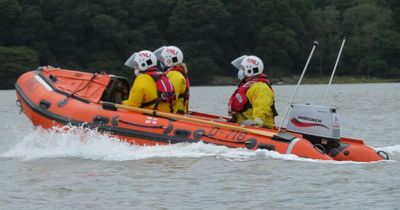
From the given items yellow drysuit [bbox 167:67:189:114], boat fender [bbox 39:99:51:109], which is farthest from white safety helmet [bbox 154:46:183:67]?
boat fender [bbox 39:99:51:109]

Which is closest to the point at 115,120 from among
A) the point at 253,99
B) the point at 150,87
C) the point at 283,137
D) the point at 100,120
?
the point at 100,120

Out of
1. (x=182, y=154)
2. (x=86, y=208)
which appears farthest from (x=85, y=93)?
(x=86, y=208)

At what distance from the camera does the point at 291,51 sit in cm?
6288

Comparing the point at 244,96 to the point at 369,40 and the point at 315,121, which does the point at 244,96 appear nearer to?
the point at 315,121

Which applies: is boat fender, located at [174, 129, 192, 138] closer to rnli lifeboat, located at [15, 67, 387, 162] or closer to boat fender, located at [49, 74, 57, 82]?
rnli lifeboat, located at [15, 67, 387, 162]

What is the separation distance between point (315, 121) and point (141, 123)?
222 cm

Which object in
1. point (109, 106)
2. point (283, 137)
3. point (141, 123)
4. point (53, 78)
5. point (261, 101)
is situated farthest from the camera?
point (53, 78)

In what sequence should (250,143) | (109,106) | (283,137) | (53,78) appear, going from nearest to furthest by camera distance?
1. (283,137)
2. (250,143)
3. (109,106)
4. (53,78)

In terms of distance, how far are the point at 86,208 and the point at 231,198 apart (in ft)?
4.73

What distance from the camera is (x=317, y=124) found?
11.9 meters

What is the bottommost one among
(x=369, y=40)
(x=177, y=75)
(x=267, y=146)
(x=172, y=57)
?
(x=267, y=146)

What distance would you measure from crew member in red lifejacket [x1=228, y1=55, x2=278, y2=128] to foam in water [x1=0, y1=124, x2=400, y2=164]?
678mm

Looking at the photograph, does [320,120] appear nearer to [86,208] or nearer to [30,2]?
[86,208]

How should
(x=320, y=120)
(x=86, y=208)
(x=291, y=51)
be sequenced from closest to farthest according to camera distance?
(x=86, y=208) → (x=320, y=120) → (x=291, y=51)
